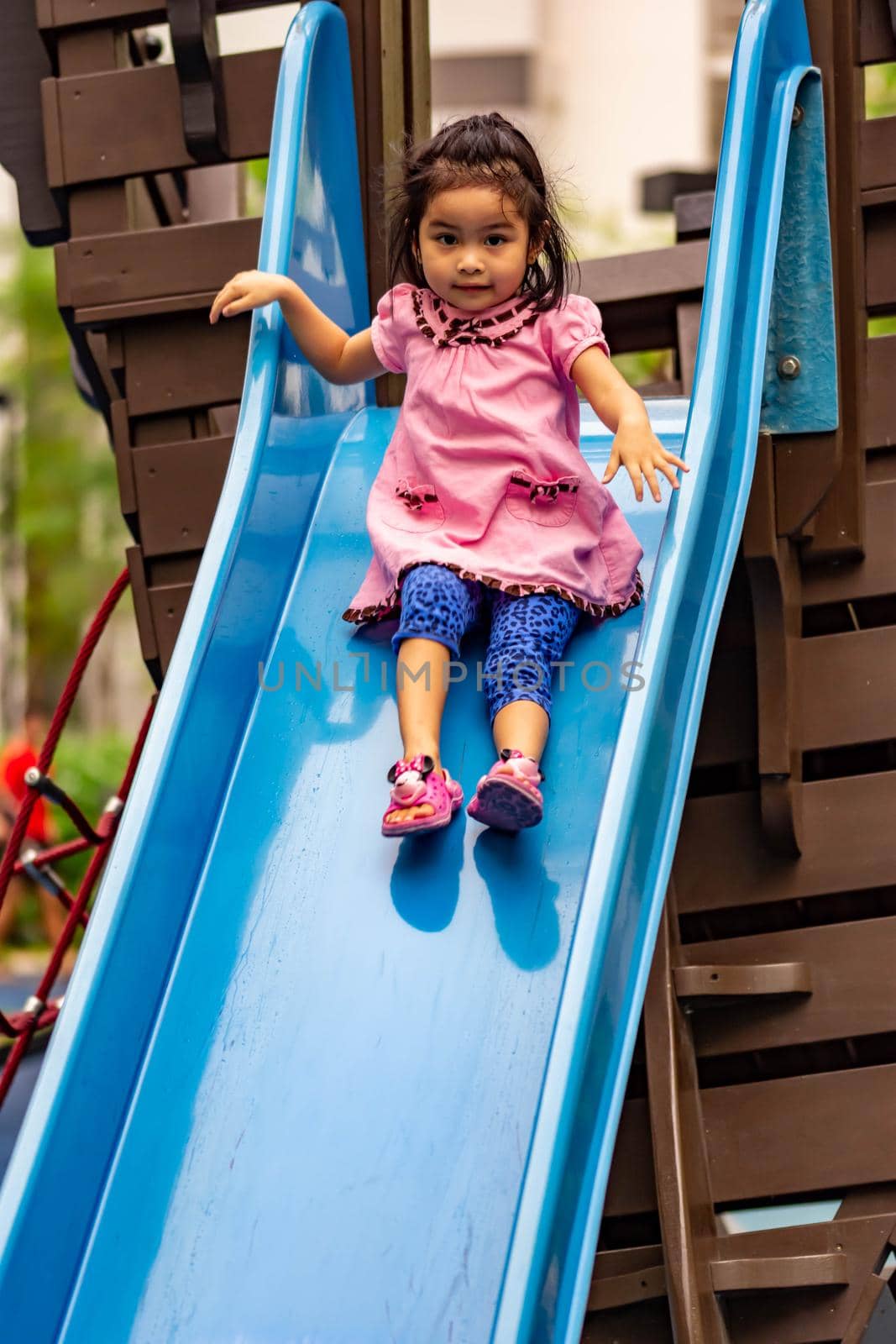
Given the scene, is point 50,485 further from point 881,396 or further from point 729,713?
point 881,396

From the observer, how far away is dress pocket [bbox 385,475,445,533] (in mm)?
2730

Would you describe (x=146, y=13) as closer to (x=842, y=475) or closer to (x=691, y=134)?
(x=842, y=475)

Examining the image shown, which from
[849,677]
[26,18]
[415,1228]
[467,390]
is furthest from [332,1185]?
[26,18]

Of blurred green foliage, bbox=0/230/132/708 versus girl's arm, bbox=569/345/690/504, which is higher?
blurred green foliage, bbox=0/230/132/708

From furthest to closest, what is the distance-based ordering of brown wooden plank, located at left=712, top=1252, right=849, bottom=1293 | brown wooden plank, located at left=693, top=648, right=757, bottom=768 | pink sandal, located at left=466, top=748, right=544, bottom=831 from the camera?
brown wooden plank, located at left=693, top=648, right=757, bottom=768 < brown wooden plank, located at left=712, top=1252, right=849, bottom=1293 < pink sandal, located at left=466, top=748, right=544, bottom=831

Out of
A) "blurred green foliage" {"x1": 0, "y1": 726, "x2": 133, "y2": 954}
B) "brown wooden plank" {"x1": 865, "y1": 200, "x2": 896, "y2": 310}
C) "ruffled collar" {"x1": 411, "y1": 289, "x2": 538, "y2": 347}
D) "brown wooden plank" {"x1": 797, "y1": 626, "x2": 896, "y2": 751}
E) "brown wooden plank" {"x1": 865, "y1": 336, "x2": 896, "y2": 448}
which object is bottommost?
"brown wooden plank" {"x1": 797, "y1": 626, "x2": 896, "y2": 751}

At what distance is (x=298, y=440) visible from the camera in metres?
2.98

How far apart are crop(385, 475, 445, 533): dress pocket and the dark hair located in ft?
1.26

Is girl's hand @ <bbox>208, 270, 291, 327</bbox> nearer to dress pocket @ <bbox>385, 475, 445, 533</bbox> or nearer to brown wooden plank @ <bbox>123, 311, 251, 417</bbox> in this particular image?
dress pocket @ <bbox>385, 475, 445, 533</bbox>

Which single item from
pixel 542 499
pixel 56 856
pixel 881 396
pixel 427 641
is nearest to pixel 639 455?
pixel 542 499

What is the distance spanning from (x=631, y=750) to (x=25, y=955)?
10.3 meters

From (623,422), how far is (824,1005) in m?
1.46

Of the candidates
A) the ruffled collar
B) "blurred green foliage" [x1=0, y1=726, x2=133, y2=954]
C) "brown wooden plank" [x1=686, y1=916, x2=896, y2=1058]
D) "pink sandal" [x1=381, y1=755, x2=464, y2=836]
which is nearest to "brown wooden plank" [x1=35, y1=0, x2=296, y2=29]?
the ruffled collar

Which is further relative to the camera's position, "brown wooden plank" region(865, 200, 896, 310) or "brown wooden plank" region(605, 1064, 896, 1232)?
"brown wooden plank" region(865, 200, 896, 310)
